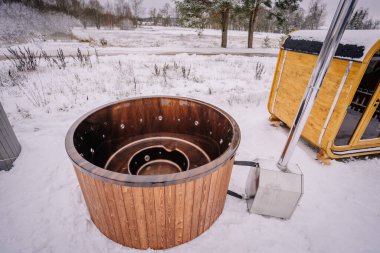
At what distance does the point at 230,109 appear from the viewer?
5.79 metres

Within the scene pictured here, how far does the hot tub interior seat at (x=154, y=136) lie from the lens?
3006 millimetres

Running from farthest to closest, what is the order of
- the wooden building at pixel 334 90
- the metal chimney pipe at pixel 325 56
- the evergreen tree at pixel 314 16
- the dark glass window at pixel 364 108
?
the evergreen tree at pixel 314 16 < the dark glass window at pixel 364 108 < the wooden building at pixel 334 90 < the metal chimney pipe at pixel 325 56

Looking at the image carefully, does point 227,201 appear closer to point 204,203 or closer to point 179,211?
point 204,203

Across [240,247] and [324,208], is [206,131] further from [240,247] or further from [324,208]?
[324,208]

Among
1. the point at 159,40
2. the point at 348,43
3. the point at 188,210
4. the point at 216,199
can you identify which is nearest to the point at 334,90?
the point at 348,43

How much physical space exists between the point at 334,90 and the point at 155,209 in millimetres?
3213

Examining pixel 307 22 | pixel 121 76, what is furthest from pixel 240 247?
pixel 307 22

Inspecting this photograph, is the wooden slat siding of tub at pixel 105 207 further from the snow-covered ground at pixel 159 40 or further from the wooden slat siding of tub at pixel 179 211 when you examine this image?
the snow-covered ground at pixel 159 40

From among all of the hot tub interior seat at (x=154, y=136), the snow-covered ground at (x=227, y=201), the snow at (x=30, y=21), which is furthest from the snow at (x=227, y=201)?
the snow at (x=30, y=21)

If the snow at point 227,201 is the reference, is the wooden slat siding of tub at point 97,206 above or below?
above

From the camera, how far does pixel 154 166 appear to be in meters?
3.19

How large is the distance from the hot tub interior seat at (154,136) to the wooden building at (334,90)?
1.89 metres

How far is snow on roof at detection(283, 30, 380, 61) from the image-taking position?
277 centimetres

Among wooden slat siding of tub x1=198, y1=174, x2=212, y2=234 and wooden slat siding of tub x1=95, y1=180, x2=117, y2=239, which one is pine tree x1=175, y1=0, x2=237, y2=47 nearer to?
wooden slat siding of tub x1=198, y1=174, x2=212, y2=234
